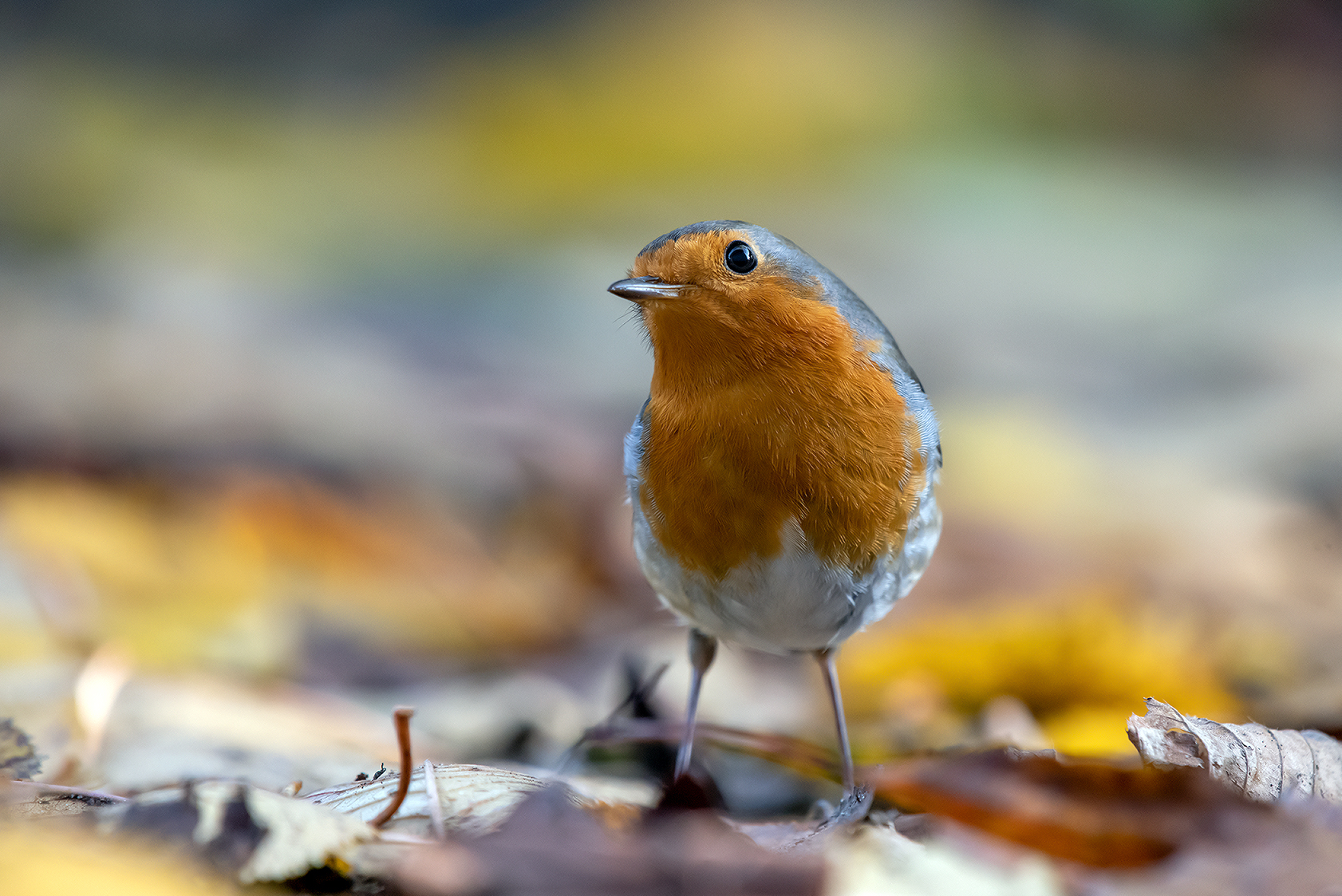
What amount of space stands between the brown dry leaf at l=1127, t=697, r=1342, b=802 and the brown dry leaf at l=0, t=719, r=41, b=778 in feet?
5.86

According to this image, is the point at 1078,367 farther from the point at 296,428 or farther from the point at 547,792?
the point at 547,792

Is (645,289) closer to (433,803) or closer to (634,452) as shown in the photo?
(634,452)

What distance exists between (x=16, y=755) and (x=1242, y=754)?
201 cm

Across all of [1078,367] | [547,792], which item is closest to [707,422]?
[547,792]

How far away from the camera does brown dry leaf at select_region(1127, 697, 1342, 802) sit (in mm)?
1795

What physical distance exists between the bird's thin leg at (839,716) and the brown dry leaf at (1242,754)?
78 centimetres

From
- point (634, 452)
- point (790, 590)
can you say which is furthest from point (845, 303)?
point (790, 590)

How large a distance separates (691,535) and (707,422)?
232 millimetres

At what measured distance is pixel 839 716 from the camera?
2.67m


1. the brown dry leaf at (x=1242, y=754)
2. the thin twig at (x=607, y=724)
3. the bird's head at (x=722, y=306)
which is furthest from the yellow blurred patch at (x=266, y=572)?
the brown dry leaf at (x=1242, y=754)

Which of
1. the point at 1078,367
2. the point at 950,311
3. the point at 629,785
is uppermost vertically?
the point at 950,311

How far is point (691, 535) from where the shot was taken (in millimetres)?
2383

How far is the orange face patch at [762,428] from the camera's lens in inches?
92.0

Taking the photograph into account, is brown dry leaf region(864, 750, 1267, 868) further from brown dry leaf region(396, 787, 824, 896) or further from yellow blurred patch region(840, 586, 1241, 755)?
yellow blurred patch region(840, 586, 1241, 755)
